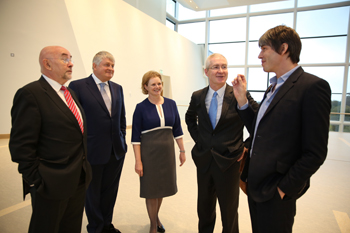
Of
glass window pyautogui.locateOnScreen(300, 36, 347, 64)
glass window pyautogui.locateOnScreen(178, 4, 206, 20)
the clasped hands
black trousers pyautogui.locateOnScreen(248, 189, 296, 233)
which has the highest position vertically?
glass window pyautogui.locateOnScreen(178, 4, 206, 20)

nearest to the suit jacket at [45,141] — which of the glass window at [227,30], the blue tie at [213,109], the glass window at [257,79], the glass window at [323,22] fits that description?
the blue tie at [213,109]

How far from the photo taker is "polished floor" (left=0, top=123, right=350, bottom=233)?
8.57ft

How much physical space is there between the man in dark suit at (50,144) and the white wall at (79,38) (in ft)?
19.2

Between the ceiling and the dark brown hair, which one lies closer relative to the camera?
the dark brown hair

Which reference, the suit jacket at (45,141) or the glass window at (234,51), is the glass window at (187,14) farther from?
the suit jacket at (45,141)

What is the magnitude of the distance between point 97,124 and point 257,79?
14.6 metres

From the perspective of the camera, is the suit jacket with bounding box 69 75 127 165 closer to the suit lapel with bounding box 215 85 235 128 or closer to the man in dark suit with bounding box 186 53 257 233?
the man in dark suit with bounding box 186 53 257 233

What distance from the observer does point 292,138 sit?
1366mm

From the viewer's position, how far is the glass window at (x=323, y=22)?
13.3 metres

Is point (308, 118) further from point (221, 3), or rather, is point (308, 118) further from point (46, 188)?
point (221, 3)

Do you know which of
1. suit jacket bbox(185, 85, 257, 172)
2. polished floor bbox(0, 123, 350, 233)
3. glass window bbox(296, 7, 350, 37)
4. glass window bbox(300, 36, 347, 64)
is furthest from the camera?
glass window bbox(300, 36, 347, 64)

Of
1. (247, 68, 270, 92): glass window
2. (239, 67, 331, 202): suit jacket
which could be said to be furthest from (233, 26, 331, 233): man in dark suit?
(247, 68, 270, 92): glass window

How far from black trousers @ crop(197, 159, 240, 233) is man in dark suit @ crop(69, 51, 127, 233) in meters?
0.96

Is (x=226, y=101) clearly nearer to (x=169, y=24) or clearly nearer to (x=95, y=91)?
(x=95, y=91)
